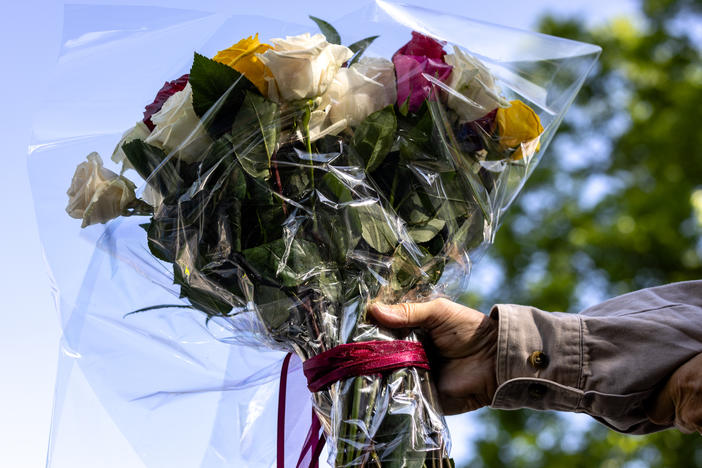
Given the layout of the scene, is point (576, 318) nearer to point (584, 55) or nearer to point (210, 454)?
point (584, 55)

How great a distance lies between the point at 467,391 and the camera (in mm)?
1312

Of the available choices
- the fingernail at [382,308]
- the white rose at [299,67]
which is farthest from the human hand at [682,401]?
the white rose at [299,67]

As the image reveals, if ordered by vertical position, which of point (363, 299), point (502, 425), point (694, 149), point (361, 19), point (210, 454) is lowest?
point (502, 425)

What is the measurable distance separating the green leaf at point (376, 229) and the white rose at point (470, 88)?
A: 250 mm

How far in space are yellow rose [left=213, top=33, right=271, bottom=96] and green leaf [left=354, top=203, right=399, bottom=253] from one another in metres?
0.27

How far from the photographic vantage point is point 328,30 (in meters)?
1.23

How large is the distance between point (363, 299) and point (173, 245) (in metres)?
0.33

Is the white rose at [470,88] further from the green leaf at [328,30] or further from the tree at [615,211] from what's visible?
the tree at [615,211]

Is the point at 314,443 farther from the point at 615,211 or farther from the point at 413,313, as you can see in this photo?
the point at 615,211

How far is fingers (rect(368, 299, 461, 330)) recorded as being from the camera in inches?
43.0

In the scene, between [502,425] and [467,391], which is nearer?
[467,391]

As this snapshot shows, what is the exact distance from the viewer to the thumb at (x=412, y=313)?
109 cm

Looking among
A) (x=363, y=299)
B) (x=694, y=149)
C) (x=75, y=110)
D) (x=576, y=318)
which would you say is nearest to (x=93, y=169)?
(x=75, y=110)

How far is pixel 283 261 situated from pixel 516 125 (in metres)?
0.50
